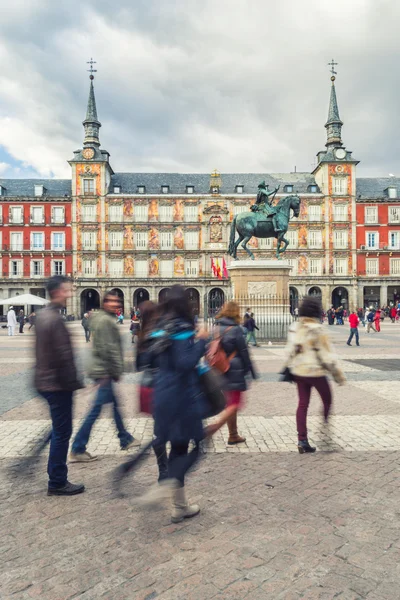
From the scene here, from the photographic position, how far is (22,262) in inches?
1861

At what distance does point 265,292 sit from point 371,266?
34.6 metres

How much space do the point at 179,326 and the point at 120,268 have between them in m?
45.2

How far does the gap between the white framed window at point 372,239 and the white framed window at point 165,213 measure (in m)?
21.3

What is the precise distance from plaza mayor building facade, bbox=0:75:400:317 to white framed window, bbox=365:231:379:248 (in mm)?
108

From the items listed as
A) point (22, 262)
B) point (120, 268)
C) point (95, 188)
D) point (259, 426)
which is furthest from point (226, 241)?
point (259, 426)

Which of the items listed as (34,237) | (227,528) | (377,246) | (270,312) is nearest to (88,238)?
(34,237)

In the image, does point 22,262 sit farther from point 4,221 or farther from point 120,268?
point 120,268

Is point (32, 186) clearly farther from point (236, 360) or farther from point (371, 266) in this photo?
point (236, 360)

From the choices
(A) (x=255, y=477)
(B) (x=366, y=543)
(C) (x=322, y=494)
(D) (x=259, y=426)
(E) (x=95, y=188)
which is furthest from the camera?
(E) (x=95, y=188)

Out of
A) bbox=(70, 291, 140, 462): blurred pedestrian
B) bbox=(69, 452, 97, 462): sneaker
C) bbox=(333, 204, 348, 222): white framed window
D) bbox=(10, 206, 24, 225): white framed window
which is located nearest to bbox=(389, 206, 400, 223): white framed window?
bbox=(333, 204, 348, 222): white framed window

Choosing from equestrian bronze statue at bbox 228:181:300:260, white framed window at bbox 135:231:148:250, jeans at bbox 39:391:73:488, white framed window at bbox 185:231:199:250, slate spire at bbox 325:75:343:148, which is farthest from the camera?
slate spire at bbox 325:75:343:148

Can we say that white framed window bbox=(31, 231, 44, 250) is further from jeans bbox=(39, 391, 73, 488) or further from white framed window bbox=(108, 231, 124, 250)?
jeans bbox=(39, 391, 73, 488)

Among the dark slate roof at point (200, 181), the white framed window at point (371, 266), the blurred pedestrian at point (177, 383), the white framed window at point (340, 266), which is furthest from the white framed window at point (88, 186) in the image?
the blurred pedestrian at point (177, 383)

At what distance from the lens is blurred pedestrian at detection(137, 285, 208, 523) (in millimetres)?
2943
